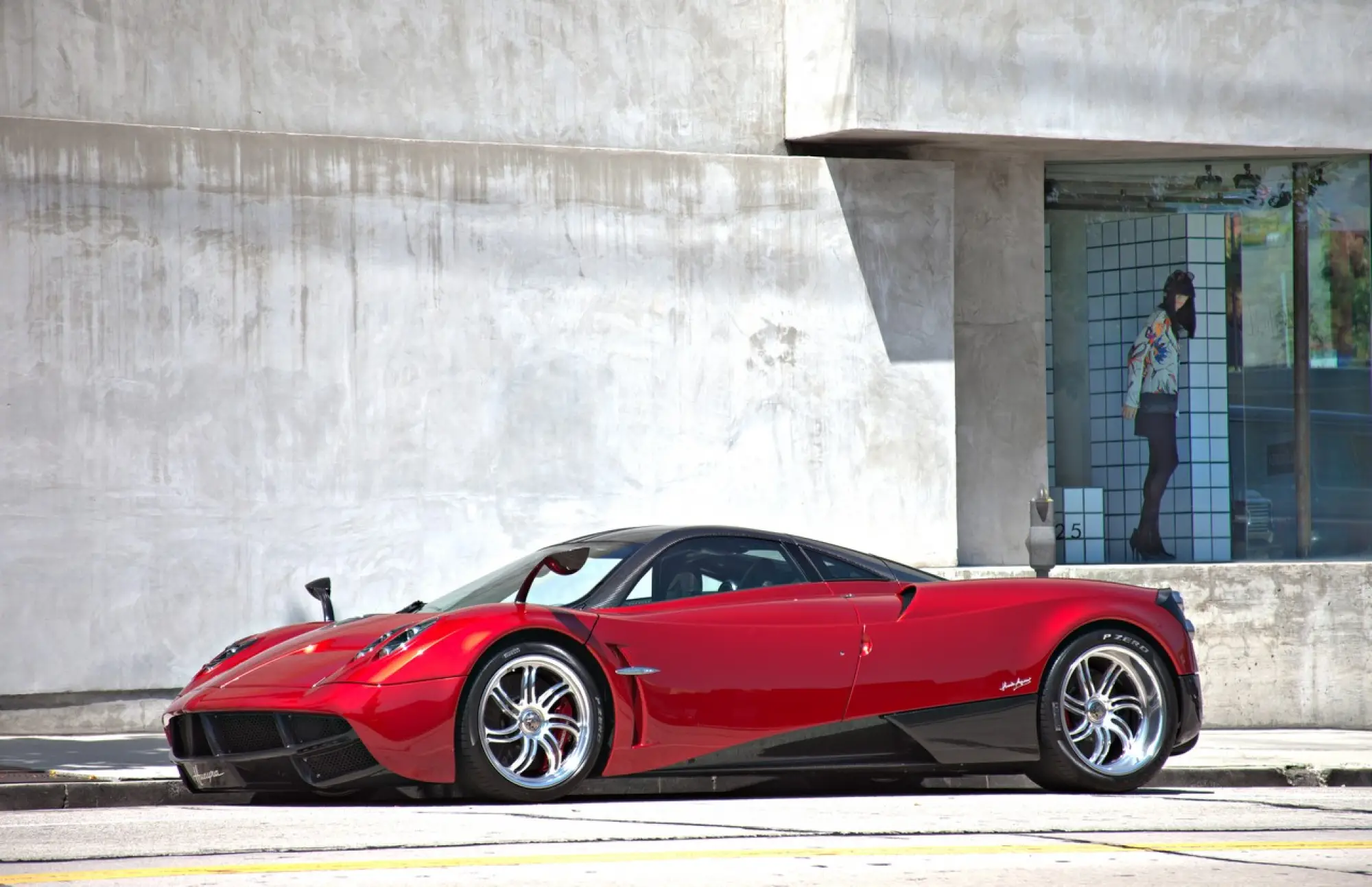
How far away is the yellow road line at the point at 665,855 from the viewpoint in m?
5.51

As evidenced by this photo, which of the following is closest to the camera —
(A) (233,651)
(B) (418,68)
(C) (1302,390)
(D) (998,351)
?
(A) (233,651)

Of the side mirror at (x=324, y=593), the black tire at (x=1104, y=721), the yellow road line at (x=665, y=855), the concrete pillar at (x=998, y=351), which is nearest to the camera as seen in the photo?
the yellow road line at (x=665, y=855)

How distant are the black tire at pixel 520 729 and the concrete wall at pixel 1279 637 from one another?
7.10 metres

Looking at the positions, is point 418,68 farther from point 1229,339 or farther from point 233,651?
point 1229,339

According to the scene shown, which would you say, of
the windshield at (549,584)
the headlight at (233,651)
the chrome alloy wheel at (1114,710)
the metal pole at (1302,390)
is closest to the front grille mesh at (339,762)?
the windshield at (549,584)

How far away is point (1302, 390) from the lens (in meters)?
15.2

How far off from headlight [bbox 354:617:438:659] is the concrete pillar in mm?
7748

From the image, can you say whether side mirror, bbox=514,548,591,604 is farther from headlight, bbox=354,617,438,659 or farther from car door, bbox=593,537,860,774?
headlight, bbox=354,617,438,659

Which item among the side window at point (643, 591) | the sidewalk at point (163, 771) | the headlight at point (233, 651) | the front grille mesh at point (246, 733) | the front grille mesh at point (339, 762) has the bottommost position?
the sidewalk at point (163, 771)

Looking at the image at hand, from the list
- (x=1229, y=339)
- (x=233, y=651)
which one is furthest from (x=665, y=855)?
(x=1229, y=339)

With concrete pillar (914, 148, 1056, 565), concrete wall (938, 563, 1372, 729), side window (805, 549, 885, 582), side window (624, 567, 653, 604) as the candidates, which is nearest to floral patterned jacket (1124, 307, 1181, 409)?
concrete pillar (914, 148, 1056, 565)

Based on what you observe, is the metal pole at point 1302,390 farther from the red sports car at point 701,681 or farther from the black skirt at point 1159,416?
the red sports car at point 701,681

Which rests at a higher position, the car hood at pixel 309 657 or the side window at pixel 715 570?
the side window at pixel 715 570

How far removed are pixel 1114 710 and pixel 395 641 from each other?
3407 millimetres
